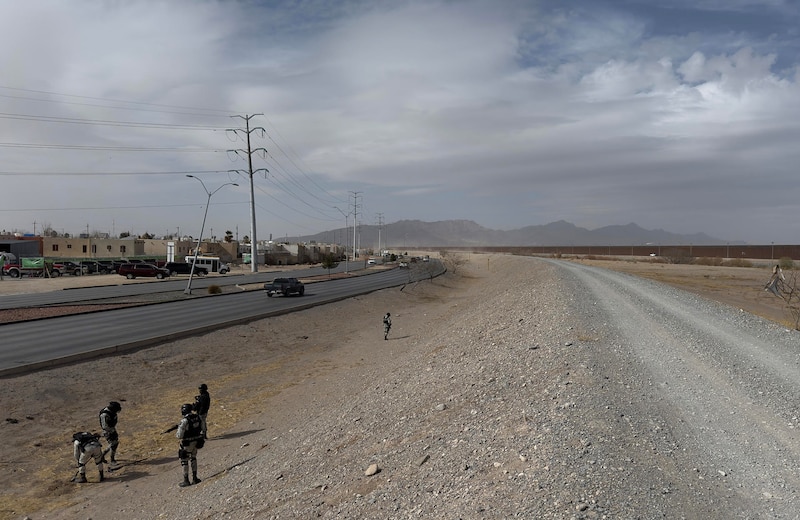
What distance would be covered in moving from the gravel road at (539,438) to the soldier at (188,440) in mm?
360

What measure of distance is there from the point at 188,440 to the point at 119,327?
2055cm

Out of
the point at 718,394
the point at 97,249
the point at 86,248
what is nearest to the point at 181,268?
the point at 97,249

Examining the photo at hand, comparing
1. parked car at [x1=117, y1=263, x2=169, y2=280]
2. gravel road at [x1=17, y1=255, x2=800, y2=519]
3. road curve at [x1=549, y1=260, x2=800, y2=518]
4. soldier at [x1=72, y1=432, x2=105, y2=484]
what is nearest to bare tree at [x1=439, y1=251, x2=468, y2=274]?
parked car at [x1=117, y1=263, x2=169, y2=280]

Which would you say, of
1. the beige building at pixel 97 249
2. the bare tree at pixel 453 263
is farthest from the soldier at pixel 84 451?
the beige building at pixel 97 249

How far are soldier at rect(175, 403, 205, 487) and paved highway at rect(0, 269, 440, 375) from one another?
37.1ft

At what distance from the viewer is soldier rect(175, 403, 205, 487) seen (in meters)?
12.0

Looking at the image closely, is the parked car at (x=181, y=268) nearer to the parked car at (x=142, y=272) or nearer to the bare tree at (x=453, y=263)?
the parked car at (x=142, y=272)

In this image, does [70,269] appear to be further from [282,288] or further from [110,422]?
[110,422]

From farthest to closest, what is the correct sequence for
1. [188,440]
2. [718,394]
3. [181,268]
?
[181,268]
[188,440]
[718,394]

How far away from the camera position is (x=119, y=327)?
29719mm

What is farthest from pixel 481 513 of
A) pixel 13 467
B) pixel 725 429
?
pixel 13 467

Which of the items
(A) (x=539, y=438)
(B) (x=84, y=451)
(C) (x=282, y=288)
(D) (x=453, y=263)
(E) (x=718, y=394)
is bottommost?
(B) (x=84, y=451)

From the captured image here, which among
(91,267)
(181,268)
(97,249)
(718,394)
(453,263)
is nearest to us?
(718,394)

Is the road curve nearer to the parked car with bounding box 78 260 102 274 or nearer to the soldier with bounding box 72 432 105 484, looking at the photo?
the soldier with bounding box 72 432 105 484
